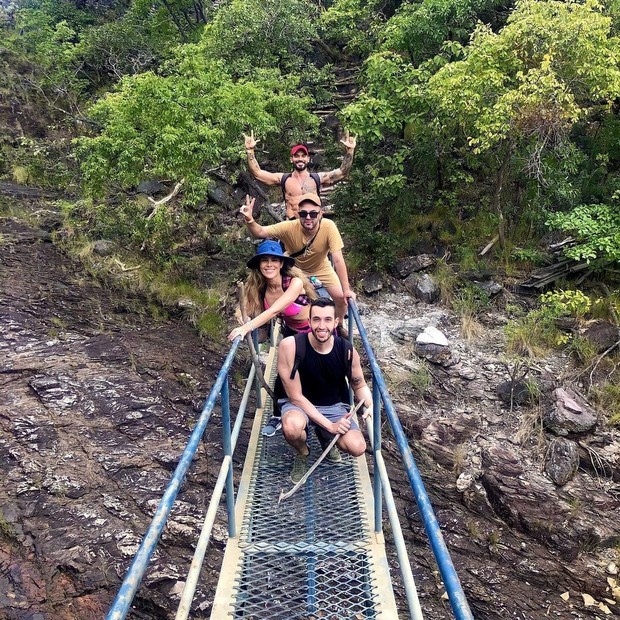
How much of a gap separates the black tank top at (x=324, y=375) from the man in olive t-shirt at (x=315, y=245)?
1282mm

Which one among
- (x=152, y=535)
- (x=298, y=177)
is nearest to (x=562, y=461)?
(x=298, y=177)

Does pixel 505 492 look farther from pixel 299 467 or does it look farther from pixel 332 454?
pixel 299 467

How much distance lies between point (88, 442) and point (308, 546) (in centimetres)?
361

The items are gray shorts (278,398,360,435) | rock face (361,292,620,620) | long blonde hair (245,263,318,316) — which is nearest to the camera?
gray shorts (278,398,360,435)

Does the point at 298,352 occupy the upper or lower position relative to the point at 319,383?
upper

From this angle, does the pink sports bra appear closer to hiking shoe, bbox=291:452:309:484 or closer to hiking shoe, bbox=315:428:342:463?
hiking shoe, bbox=315:428:342:463

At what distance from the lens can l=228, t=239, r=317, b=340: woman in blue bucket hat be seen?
3691 mm

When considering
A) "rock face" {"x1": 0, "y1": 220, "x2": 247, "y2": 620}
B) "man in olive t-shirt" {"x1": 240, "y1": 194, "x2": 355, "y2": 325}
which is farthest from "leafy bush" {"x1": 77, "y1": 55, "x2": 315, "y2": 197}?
"man in olive t-shirt" {"x1": 240, "y1": 194, "x2": 355, "y2": 325}

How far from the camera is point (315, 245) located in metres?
4.39

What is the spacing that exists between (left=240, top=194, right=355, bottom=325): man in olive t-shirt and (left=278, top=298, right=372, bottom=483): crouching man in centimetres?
127

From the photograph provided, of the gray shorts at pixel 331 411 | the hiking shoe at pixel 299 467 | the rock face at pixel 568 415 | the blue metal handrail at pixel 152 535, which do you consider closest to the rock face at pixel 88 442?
the hiking shoe at pixel 299 467

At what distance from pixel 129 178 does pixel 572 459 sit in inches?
265

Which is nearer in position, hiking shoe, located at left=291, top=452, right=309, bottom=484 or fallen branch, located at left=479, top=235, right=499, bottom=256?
hiking shoe, located at left=291, top=452, right=309, bottom=484

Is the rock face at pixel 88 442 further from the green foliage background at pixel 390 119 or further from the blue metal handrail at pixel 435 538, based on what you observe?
the blue metal handrail at pixel 435 538
